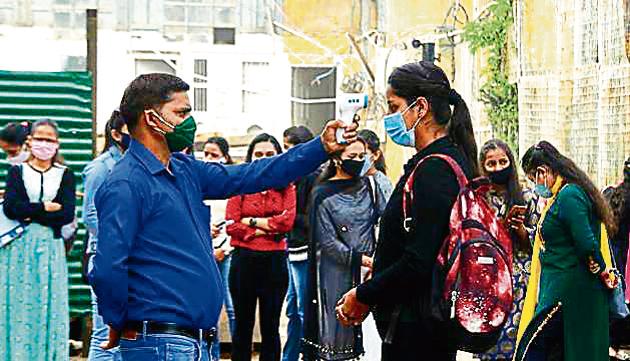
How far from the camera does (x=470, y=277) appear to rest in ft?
16.8

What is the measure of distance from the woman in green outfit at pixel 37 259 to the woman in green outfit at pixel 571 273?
3.20 metres

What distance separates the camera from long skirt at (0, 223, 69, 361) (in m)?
9.17

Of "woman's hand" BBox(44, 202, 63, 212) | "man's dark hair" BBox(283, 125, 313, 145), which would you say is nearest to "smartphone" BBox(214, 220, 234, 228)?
"man's dark hair" BBox(283, 125, 313, 145)

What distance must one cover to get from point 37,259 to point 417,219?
15.1 feet

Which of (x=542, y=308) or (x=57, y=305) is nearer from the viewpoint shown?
(x=542, y=308)

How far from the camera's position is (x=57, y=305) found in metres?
9.30

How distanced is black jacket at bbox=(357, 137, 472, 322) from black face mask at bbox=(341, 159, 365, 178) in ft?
11.8

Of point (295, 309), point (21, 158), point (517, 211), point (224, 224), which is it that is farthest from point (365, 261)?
point (21, 158)

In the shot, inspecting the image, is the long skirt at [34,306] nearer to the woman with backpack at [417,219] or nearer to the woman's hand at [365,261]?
the woman's hand at [365,261]

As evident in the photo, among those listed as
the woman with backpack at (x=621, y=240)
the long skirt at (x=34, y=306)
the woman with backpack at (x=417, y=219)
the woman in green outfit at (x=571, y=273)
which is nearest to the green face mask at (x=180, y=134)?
the woman with backpack at (x=417, y=219)

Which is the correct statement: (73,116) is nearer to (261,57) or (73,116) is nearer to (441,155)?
(441,155)

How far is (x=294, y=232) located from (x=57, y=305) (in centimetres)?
183

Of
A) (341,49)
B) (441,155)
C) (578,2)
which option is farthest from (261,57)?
(441,155)

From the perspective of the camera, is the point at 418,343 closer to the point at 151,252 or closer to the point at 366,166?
the point at 151,252
